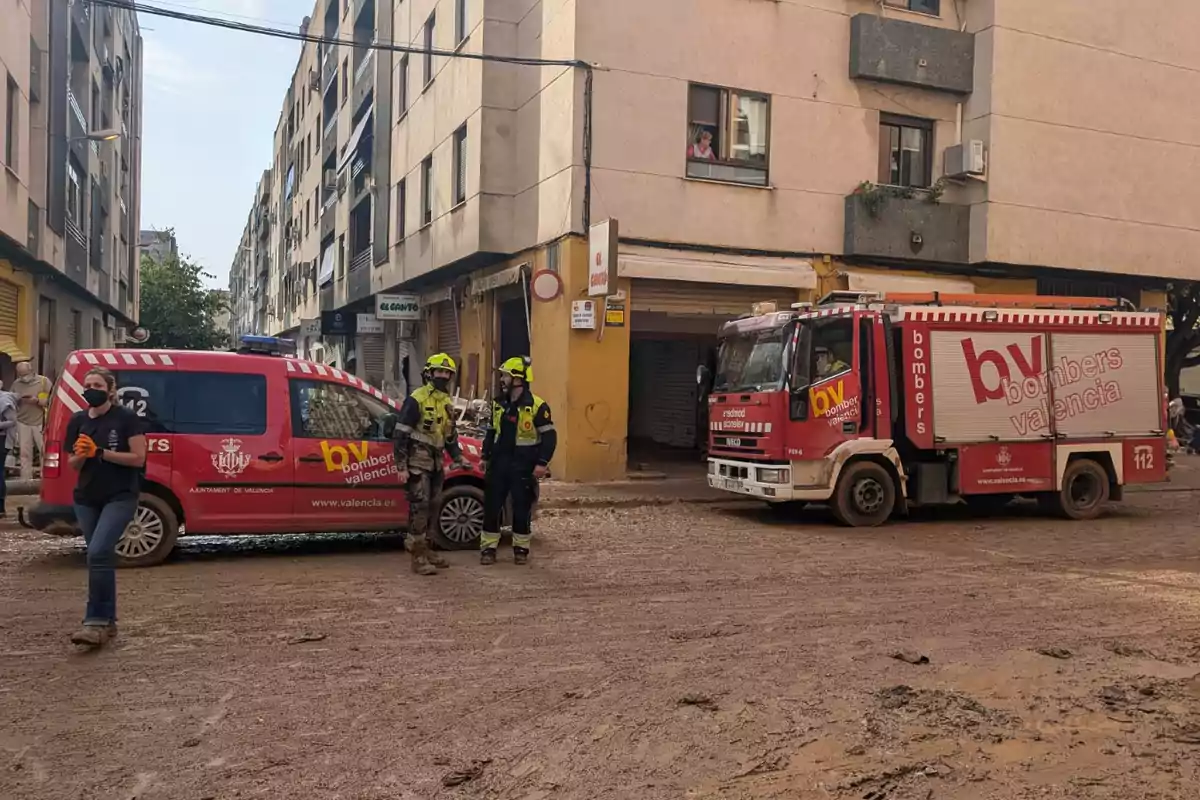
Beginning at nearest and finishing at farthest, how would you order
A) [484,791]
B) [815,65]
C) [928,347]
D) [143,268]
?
[484,791], [928,347], [815,65], [143,268]

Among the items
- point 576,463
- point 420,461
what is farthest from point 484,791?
point 576,463

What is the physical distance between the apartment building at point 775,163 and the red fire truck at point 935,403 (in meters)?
3.38

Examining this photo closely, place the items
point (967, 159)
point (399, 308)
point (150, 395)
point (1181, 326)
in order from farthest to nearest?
1. point (399, 308)
2. point (1181, 326)
3. point (967, 159)
4. point (150, 395)

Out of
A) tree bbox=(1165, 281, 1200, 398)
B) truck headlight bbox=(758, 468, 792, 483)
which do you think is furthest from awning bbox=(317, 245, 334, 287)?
truck headlight bbox=(758, 468, 792, 483)

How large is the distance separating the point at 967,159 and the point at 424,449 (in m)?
12.1

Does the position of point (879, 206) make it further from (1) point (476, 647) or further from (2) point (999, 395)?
(1) point (476, 647)

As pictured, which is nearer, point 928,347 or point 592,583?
point 592,583

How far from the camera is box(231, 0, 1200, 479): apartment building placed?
15.2 metres

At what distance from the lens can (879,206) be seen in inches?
659

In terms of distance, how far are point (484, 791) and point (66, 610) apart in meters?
4.18

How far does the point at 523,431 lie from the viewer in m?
8.73

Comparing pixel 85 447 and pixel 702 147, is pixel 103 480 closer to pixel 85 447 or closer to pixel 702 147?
pixel 85 447

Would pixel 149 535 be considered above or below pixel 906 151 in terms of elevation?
below

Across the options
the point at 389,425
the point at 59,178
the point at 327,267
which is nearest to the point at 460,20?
the point at 59,178
